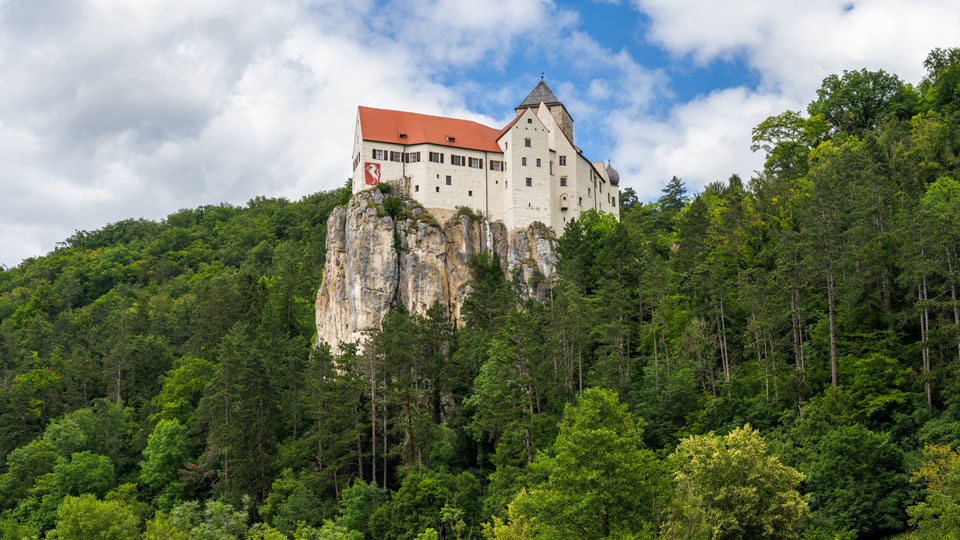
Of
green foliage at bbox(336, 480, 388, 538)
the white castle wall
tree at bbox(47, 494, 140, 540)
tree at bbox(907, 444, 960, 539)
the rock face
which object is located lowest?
green foliage at bbox(336, 480, 388, 538)

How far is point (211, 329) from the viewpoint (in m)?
69.2

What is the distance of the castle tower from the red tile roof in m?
5.22

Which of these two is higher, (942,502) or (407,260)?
(407,260)

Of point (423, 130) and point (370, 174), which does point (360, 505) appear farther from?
point (423, 130)

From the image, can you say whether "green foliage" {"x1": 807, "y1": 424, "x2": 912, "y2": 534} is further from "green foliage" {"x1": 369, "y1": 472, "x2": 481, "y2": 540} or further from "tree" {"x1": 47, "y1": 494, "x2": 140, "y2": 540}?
"tree" {"x1": 47, "y1": 494, "x2": 140, "y2": 540}

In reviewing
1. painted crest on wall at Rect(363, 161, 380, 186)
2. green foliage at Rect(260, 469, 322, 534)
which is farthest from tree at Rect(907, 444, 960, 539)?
painted crest on wall at Rect(363, 161, 380, 186)

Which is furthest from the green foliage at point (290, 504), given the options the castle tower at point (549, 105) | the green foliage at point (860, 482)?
the castle tower at point (549, 105)

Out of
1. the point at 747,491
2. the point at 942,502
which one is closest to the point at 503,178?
the point at 747,491

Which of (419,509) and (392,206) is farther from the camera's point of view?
(392,206)

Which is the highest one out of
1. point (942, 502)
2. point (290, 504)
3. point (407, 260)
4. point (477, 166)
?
point (477, 166)

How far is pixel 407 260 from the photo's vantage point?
2596 inches

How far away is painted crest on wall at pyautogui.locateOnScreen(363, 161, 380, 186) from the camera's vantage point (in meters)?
69.5

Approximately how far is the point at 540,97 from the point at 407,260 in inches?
971

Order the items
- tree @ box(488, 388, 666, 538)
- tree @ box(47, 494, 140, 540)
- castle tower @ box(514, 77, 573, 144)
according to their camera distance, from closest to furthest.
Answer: tree @ box(488, 388, 666, 538) < tree @ box(47, 494, 140, 540) < castle tower @ box(514, 77, 573, 144)
